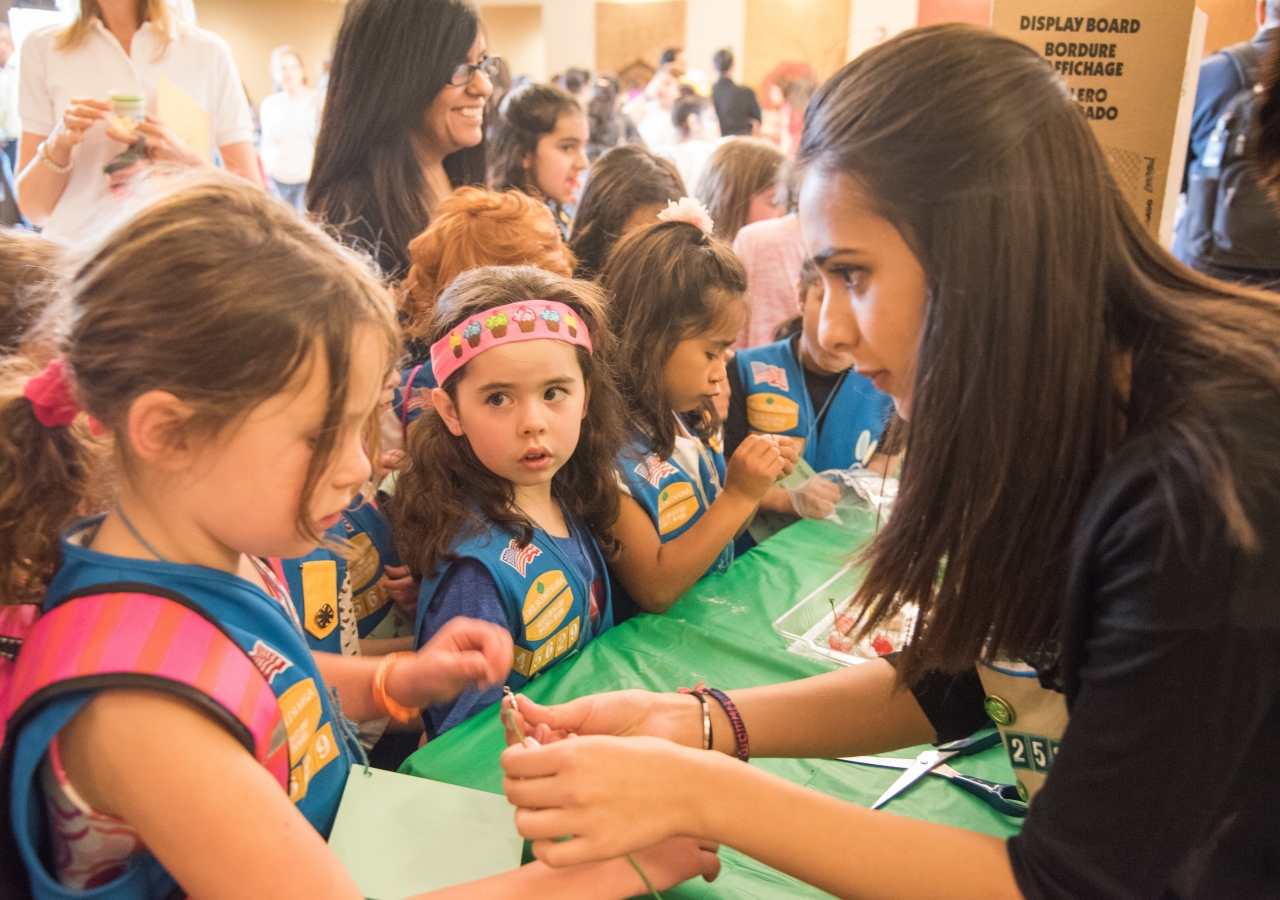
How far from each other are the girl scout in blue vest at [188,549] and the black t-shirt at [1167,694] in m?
0.39

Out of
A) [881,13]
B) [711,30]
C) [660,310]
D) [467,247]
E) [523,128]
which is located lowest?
[660,310]

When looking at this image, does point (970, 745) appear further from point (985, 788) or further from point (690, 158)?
point (690, 158)

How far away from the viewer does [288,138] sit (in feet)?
21.6

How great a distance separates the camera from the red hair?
6.46 ft

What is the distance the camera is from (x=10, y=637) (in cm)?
94

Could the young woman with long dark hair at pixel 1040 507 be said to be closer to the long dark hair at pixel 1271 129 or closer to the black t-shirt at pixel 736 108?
the long dark hair at pixel 1271 129

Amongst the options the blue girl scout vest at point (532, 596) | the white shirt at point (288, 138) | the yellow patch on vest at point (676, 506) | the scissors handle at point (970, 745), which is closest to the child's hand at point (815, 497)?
the yellow patch on vest at point (676, 506)

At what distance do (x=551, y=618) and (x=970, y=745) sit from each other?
68cm

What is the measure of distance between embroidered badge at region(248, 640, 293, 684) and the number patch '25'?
2.70ft

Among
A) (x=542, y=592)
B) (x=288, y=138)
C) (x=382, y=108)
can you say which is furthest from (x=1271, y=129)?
(x=288, y=138)

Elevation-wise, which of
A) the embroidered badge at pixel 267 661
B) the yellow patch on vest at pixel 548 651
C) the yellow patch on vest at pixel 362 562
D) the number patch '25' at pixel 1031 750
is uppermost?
the embroidered badge at pixel 267 661

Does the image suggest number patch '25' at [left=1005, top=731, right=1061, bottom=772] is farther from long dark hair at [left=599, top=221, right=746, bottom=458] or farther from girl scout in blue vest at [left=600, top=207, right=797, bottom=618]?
long dark hair at [left=599, top=221, right=746, bottom=458]

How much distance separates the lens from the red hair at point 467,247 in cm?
197

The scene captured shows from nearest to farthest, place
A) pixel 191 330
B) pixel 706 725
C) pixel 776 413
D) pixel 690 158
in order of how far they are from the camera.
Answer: pixel 191 330, pixel 706 725, pixel 776 413, pixel 690 158
